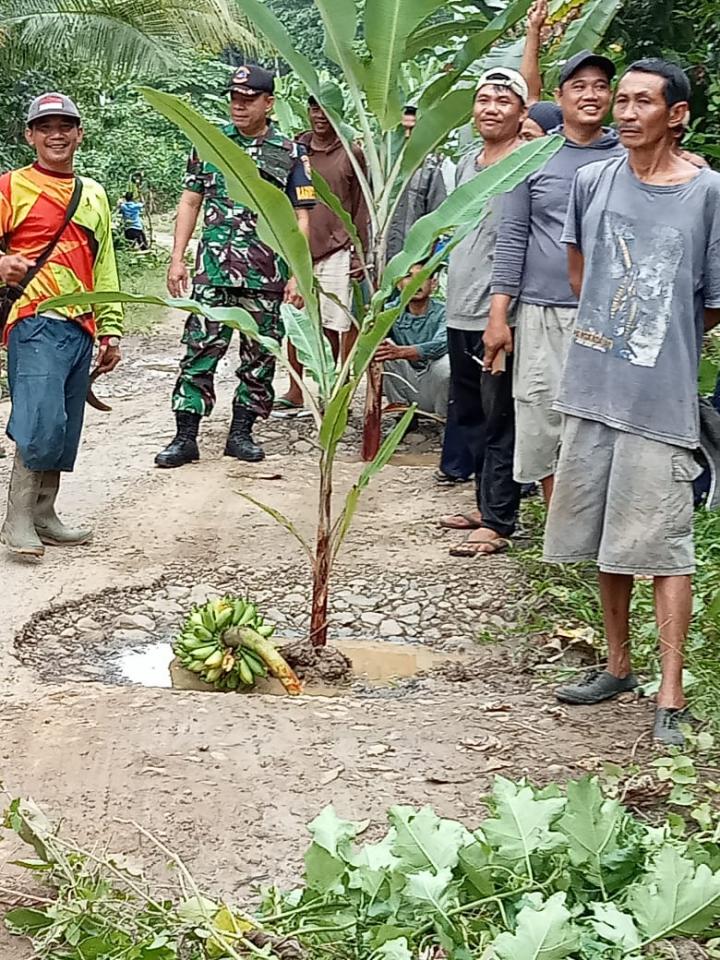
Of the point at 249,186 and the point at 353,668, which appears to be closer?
the point at 249,186

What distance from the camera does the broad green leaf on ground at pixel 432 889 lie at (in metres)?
2.15

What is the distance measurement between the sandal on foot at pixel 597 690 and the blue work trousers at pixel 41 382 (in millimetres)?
2404

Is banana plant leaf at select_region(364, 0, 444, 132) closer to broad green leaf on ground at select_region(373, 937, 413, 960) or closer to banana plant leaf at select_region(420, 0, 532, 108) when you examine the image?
banana plant leaf at select_region(420, 0, 532, 108)

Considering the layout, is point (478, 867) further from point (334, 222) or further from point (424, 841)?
point (334, 222)

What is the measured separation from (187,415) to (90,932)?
444cm

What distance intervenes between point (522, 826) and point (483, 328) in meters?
3.39

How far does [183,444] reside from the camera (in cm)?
662

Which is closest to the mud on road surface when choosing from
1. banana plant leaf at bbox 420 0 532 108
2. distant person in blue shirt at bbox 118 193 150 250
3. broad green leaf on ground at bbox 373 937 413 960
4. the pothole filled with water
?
the pothole filled with water

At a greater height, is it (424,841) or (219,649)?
(424,841)

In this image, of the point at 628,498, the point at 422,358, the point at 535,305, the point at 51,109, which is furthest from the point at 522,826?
the point at 422,358

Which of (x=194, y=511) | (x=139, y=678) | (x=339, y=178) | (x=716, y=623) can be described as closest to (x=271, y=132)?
(x=339, y=178)

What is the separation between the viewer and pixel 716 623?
12.6 ft

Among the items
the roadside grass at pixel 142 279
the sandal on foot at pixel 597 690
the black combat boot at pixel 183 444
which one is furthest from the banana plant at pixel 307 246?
the roadside grass at pixel 142 279

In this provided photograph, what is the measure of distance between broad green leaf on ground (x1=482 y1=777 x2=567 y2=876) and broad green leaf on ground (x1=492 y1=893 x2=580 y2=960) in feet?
0.92
